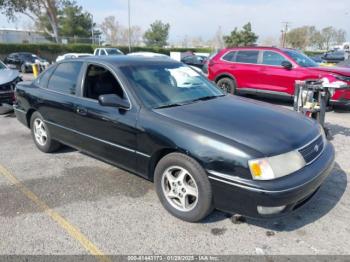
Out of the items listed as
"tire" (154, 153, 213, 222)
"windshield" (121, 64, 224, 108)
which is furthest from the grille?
"windshield" (121, 64, 224, 108)

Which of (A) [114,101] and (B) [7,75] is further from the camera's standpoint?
(B) [7,75]

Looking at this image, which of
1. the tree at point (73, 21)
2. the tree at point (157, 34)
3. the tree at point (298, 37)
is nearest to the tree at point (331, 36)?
the tree at point (298, 37)

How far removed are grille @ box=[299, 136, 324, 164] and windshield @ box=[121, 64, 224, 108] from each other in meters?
1.37

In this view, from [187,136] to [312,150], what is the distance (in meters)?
1.24

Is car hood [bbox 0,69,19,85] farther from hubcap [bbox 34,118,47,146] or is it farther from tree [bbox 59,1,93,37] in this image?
tree [bbox 59,1,93,37]

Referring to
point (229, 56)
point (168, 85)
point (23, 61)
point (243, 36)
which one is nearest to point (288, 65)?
point (229, 56)

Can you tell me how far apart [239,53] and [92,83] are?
6.68 m

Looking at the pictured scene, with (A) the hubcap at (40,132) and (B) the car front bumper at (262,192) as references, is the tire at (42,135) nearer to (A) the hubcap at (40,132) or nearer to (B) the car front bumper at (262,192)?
(A) the hubcap at (40,132)

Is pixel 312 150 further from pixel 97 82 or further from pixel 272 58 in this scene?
pixel 272 58

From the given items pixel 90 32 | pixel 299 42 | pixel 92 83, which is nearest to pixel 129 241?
pixel 92 83

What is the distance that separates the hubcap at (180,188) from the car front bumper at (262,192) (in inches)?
10.8

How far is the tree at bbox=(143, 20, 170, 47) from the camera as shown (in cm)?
5789

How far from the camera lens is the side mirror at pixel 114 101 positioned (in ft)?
11.1

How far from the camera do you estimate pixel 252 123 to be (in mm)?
3092
